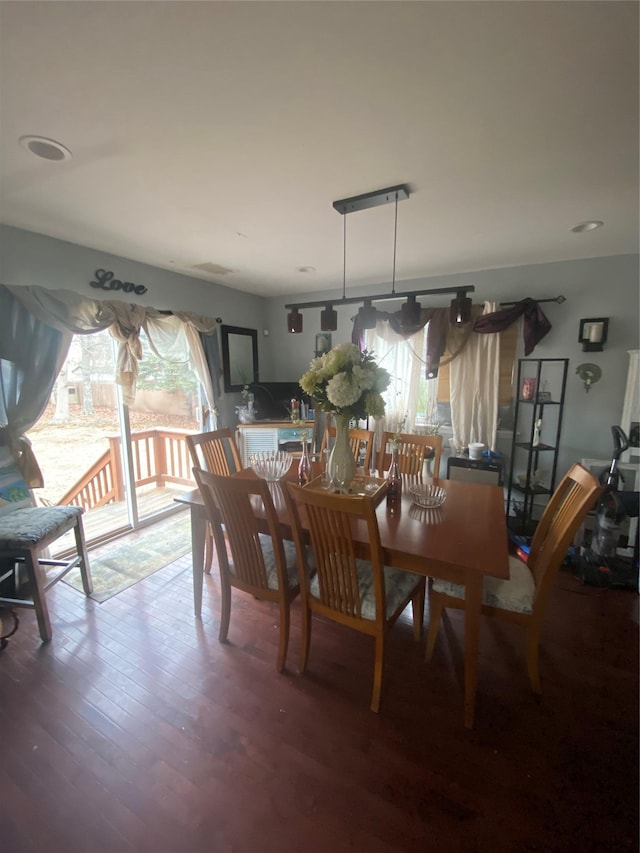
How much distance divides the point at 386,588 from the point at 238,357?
3.33m

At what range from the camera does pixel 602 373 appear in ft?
9.93

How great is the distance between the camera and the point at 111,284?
2.82m

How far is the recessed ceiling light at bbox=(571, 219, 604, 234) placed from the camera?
222 centimetres

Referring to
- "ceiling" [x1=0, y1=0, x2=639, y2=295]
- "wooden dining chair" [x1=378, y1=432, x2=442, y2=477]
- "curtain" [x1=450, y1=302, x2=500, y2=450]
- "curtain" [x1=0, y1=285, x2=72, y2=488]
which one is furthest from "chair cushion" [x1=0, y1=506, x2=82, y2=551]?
"curtain" [x1=450, y1=302, x2=500, y2=450]

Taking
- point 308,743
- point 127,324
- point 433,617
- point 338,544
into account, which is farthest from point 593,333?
point 127,324

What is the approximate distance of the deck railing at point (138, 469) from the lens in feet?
11.1

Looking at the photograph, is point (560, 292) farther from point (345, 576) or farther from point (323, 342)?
point (345, 576)

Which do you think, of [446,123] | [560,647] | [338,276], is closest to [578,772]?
[560,647]

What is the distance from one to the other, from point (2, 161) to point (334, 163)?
149 centimetres

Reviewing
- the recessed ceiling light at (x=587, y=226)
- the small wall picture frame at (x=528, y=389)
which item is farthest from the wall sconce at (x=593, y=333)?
the recessed ceiling light at (x=587, y=226)

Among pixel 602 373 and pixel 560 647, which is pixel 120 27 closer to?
pixel 560 647

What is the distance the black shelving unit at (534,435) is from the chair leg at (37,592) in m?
3.40

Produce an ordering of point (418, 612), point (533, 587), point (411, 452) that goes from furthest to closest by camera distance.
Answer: point (411, 452) < point (418, 612) < point (533, 587)

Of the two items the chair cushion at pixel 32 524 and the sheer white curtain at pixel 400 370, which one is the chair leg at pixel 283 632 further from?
the sheer white curtain at pixel 400 370
